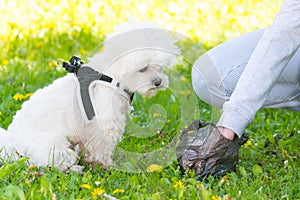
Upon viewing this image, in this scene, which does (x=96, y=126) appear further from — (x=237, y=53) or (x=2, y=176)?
(x=237, y=53)

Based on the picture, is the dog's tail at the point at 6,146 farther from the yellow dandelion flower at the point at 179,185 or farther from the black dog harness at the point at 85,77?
the yellow dandelion flower at the point at 179,185

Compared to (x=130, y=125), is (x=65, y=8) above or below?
above

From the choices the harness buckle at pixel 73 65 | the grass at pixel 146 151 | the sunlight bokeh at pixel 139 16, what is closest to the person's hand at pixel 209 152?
the grass at pixel 146 151

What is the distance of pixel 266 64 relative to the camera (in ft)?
8.93

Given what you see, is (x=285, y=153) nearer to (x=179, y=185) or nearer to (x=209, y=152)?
(x=209, y=152)

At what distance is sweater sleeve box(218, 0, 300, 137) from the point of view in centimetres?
272

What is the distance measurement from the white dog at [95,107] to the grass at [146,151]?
0.35ft

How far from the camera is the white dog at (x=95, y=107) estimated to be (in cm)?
282

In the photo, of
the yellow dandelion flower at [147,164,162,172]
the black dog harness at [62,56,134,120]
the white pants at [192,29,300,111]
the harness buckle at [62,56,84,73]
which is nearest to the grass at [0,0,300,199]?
the yellow dandelion flower at [147,164,162,172]

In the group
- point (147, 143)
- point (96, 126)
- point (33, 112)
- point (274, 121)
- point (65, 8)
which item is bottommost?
point (274, 121)

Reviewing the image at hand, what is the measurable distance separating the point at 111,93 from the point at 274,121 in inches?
60.0

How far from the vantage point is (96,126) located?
9.85 ft

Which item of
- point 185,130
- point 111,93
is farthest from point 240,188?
point 111,93

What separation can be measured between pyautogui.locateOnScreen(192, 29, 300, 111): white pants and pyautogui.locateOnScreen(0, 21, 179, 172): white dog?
41cm
